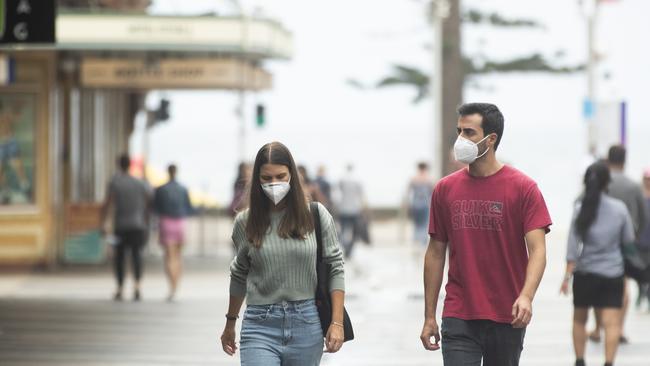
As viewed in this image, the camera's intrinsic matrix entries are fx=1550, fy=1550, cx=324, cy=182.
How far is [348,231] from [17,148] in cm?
665

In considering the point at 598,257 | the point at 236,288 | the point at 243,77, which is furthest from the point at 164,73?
the point at 236,288

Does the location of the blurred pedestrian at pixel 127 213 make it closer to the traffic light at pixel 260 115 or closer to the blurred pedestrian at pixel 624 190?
the blurred pedestrian at pixel 624 190

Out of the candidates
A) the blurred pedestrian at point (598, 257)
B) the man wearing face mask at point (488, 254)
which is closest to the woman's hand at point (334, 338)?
the man wearing face mask at point (488, 254)

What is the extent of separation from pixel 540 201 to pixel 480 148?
389mm

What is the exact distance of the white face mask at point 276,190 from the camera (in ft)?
24.3

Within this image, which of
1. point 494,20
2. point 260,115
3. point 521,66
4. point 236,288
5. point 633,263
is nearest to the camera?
point 236,288

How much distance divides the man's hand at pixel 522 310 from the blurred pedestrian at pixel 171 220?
43.7 feet

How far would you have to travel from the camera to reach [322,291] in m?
7.56

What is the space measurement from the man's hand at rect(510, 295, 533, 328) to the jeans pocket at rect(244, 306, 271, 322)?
46.2 inches

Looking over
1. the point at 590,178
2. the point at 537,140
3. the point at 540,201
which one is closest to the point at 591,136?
the point at 590,178

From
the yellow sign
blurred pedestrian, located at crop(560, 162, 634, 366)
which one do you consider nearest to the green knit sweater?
blurred pedestrian, located at crop(560, 162, 634, 366)

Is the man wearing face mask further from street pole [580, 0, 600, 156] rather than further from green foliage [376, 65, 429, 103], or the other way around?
green foliage [376, 65, 429, 103]

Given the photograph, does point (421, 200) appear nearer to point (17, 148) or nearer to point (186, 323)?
point (17, 148)

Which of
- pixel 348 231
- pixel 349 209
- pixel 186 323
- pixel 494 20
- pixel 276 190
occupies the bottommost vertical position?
pixel 186 323
